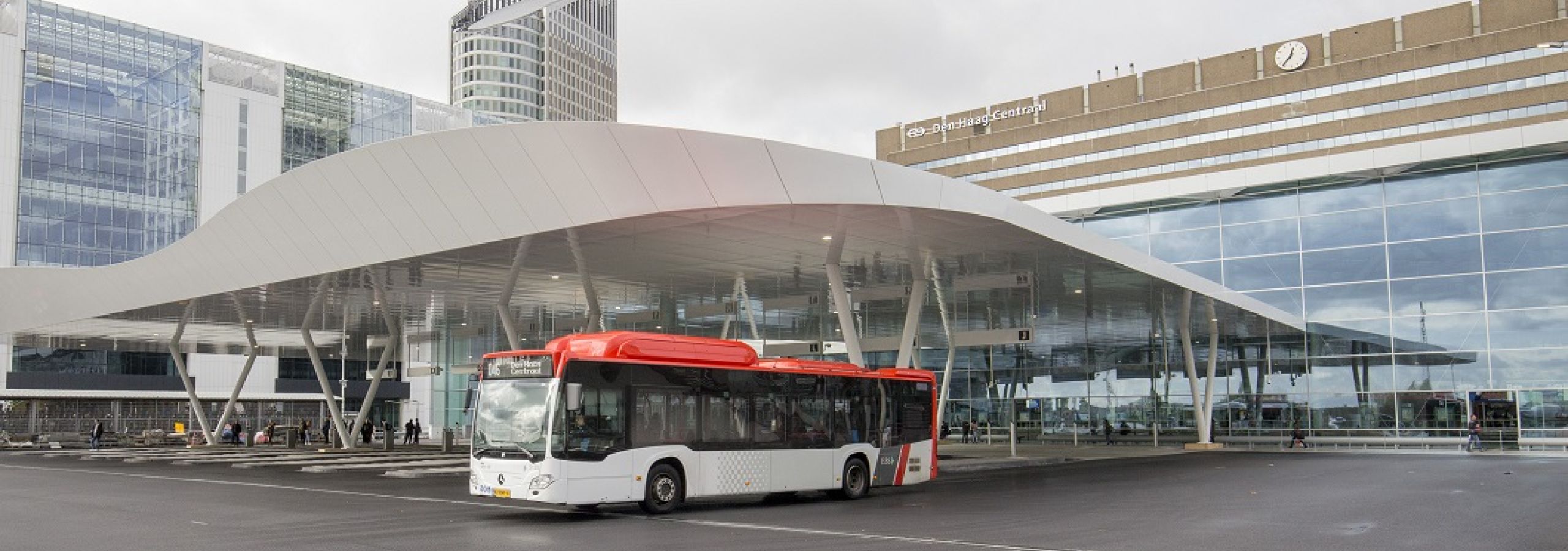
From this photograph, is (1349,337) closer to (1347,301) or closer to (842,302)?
(1347,301)

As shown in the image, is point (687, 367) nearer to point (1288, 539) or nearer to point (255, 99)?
point (1288, 539)

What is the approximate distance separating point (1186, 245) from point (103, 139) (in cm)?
6087

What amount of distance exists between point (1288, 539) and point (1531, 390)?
29577 millimetres

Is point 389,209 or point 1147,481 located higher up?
point 389,209

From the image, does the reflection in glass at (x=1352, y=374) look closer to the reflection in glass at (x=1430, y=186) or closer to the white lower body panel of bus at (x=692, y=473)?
the reflection in glass at (x=1430, y=186)

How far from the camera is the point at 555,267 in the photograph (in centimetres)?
2923

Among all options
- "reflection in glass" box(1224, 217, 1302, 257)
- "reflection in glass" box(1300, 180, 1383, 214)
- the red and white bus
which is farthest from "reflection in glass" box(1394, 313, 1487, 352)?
the red and white bus

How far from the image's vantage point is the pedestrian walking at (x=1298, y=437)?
135 ft

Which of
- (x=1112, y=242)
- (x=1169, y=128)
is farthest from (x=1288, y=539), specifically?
(x=1169, y=128)

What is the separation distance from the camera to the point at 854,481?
20.5 metres

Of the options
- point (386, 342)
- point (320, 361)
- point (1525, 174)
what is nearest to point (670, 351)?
point (320, 361)

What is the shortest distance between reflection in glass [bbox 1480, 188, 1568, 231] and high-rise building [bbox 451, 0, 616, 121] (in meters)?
119

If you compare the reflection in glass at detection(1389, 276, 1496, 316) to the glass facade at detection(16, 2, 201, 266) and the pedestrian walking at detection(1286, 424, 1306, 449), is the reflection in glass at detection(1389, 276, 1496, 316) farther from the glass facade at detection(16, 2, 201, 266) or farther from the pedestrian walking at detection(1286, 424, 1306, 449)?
the glass facade at detection(16, 2, 201, 266)

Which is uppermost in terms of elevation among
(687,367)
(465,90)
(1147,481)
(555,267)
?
(465,90)
